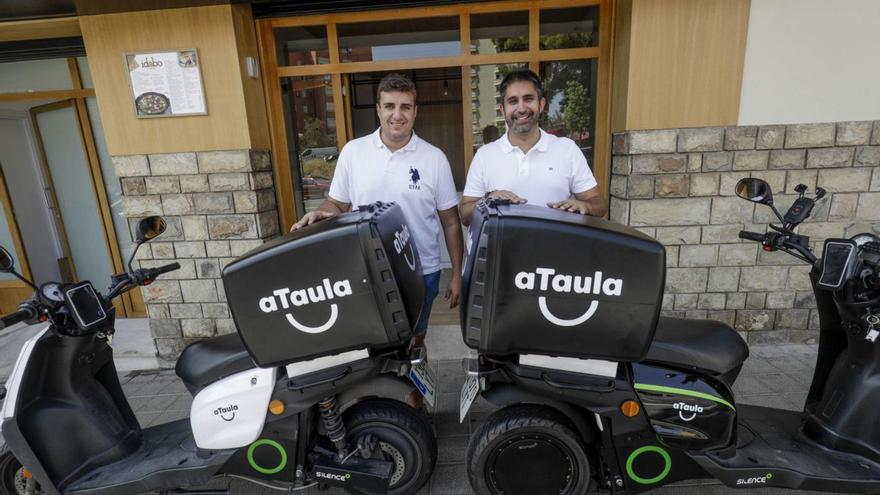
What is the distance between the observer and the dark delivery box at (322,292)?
1.51 m

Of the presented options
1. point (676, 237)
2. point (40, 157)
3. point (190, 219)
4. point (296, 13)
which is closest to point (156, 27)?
point (296, 13)

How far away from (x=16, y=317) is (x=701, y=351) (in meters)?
2.78

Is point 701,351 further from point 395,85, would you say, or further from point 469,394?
point 395,85

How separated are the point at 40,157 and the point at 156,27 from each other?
8.20 feet

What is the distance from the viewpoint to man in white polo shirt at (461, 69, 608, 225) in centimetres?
214

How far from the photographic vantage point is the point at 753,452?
185cm

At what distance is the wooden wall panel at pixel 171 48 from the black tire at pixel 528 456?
2.74 meters

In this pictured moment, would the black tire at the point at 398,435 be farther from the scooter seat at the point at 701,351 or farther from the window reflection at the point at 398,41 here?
the window reflection at the point at 398,41

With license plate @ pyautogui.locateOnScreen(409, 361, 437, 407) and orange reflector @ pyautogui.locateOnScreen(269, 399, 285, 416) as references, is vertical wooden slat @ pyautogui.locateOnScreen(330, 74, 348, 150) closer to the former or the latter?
license plate @ pyautogui.locateOnScreen(409, 361, 437, 407)

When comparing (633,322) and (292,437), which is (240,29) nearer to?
(292,437)

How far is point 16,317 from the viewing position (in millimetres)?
1602

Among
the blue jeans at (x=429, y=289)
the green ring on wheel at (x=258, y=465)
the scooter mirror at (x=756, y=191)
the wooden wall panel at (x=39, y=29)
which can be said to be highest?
the wooden wall panel at (x=39, y=29)

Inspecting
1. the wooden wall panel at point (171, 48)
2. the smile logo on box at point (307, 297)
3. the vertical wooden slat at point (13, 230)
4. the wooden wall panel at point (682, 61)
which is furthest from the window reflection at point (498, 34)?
the vertical wooden slat at point (13, 230)

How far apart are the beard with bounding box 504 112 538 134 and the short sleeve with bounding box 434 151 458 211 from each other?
0.42 m
